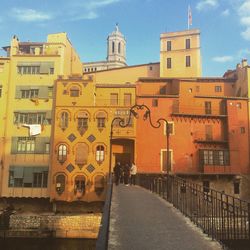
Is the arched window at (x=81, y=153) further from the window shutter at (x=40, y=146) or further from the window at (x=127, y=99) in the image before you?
the window at (x=127, y=99)

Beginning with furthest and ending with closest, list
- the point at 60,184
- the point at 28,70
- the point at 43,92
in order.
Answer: the point at 28,70
the point at 43,92
the point at 60,184

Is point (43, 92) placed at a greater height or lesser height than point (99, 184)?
greater

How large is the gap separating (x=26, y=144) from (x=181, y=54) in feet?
96.4

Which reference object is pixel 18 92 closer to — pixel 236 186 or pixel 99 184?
pixel 99 184

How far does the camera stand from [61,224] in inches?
1326

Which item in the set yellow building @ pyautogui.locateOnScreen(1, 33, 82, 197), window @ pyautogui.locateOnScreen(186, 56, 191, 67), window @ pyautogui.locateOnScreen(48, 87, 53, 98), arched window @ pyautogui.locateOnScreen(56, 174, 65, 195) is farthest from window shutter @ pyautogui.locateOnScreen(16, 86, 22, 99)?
window @ pyautogui.locateOnScreen(186, 56, 191, 67)

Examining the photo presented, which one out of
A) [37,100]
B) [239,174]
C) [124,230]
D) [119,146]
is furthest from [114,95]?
[124,230]

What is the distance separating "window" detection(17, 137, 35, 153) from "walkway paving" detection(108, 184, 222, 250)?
27612mm

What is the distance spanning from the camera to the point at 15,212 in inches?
1451

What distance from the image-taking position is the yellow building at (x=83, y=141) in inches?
1490

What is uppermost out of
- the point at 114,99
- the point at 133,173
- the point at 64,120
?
the point at 114,99

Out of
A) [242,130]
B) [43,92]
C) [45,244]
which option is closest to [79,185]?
[45,244]

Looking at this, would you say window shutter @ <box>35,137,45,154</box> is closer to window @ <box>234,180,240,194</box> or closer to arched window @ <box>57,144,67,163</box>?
arched window @ <box>57,144,67,163</box>

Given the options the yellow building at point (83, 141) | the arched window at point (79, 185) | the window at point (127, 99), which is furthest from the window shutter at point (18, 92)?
the window at point (127, 99)
